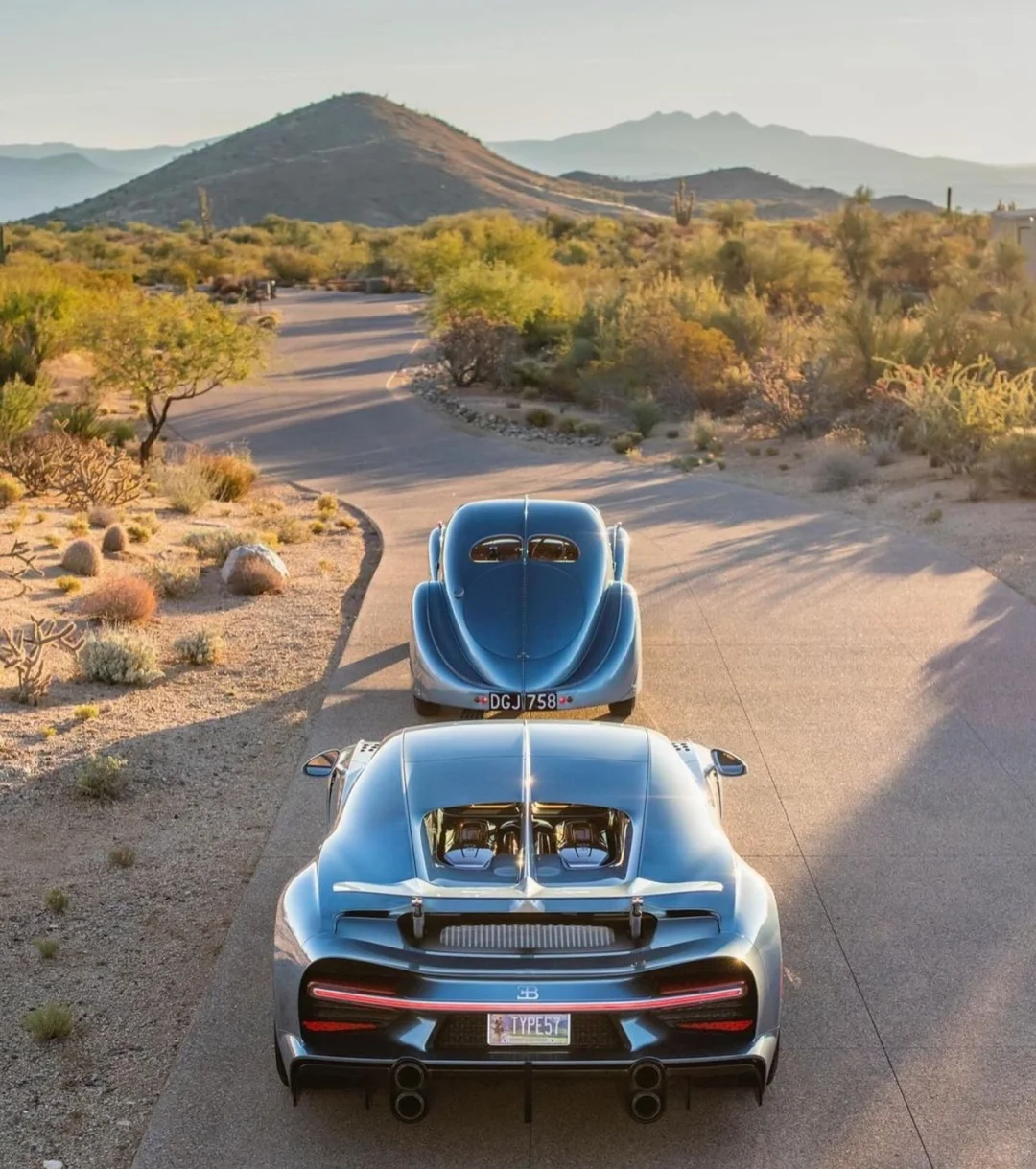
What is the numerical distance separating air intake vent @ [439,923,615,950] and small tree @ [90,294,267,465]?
20.2 m

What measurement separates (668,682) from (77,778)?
439 cm

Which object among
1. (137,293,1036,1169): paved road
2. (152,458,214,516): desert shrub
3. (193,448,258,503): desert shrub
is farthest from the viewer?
(193,448,258,503): desert shrub

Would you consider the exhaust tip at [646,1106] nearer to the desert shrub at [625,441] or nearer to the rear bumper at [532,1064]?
the rear bumper at [532,1064]

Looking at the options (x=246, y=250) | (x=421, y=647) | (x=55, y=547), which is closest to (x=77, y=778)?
(x=421, y=647)

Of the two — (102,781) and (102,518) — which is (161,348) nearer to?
(102,518)

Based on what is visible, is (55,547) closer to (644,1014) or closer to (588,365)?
(644,1014)

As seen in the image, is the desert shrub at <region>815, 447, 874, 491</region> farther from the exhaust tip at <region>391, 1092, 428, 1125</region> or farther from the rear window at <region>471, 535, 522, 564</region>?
the exhaust tip at <region>391, 1092, 428, 1125</region>

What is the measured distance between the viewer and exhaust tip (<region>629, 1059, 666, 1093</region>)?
4.60 m

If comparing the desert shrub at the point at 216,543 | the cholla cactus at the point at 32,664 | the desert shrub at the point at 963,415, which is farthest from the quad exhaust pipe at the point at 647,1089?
the desert shrub at the point at 963,415

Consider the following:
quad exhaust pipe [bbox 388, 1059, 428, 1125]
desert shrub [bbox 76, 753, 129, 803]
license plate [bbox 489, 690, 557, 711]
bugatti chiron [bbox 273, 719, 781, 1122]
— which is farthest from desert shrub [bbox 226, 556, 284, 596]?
quad exhaust pipe [bbox 388, 1059, 428, 1125]

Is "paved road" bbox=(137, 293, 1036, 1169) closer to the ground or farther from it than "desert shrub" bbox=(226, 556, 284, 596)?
farther from it

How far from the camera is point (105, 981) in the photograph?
6.55 meters

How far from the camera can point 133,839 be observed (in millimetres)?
8344

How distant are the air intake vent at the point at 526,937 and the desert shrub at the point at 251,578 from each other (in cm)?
1046
